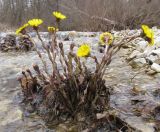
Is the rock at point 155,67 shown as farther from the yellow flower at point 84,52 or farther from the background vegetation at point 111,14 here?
the background vegetation at point 111,14

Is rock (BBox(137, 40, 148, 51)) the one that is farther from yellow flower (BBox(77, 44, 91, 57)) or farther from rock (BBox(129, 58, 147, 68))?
yellow flower (BBox(77, 44, 91, 57))

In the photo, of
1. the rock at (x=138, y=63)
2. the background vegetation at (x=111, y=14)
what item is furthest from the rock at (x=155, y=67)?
the background vegetation at (x=111, y=14)

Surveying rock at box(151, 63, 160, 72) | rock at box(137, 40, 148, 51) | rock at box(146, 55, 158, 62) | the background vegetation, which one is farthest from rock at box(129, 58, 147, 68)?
the background vegetation

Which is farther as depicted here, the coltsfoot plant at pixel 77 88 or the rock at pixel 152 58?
the rock at pixel 152 58

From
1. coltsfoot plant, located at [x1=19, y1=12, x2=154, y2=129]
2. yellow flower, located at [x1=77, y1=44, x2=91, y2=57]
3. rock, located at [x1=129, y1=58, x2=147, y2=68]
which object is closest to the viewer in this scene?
yellow flower, located at [x1=77, y1=44, x2=91, y2=57]

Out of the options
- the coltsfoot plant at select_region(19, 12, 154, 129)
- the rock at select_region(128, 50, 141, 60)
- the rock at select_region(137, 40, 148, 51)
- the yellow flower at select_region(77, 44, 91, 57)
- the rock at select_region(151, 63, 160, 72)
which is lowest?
the rock at select_region(128, 50, 141, 60)

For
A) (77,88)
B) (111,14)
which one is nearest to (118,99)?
(77,88)

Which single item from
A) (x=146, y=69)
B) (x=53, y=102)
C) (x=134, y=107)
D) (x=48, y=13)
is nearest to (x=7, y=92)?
(x=53, y=102)

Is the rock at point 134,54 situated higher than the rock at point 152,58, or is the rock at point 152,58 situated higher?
the rock at point 152,58

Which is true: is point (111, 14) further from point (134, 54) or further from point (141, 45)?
point (134, 54)
